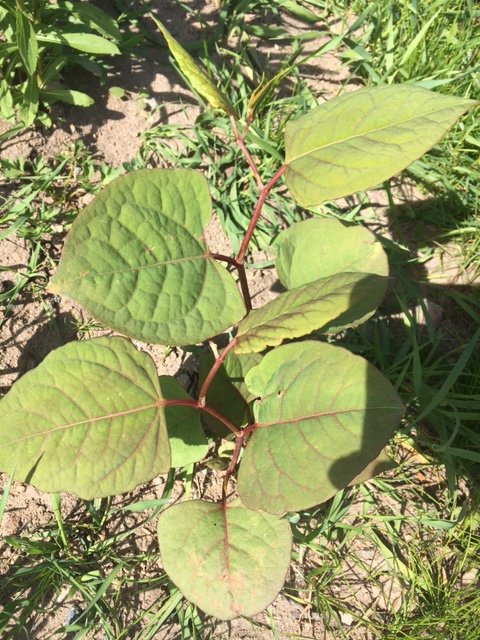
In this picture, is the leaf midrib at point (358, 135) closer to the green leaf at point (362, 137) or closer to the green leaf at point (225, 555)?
the green leaf at point (362, 137)

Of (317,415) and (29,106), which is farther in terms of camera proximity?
(29,106)

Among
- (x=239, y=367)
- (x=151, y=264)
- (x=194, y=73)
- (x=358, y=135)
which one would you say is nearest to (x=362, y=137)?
(x=358, y=135)

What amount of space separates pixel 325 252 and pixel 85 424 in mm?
867

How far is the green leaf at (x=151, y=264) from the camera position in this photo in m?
1.36

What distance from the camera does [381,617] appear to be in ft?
7.34

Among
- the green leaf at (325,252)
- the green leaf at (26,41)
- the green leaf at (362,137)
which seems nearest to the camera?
the green leaf at (362,137)

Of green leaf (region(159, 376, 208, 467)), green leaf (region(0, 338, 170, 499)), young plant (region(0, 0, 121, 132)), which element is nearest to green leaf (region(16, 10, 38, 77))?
young plant (region(0, 0, 121, 132))

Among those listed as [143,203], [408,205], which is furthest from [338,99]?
[408,205]

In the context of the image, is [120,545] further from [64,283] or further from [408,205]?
[408,205]

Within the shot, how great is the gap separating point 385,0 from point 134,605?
2.68 metres

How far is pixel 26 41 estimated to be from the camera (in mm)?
2062

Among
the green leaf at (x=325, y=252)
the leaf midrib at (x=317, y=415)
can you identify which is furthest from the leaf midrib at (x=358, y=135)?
the leaf midrib at (x=317, y=415)

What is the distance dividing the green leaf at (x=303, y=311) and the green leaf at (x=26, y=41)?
1.22m

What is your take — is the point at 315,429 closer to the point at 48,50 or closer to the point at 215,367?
the point at 215,367
